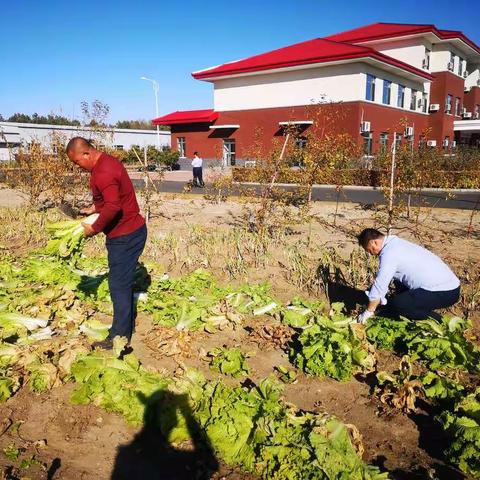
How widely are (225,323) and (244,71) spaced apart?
29.2m

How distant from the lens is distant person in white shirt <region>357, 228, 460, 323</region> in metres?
4.41

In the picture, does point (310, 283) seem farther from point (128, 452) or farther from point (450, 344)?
point (128, 452)

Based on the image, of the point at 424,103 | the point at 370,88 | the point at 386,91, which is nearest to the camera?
the point at 370,88

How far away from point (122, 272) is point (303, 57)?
27.4 meters

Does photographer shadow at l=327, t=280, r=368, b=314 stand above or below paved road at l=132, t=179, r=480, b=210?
below

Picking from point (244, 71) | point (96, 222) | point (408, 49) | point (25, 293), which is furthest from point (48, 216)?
point (408, 49)

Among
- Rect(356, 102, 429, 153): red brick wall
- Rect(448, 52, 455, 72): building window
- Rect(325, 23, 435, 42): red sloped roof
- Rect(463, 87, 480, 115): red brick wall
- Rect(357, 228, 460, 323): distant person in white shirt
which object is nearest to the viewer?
Rect(357, 228, 460, 323): distant person in white shirt

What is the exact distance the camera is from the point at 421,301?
450 cm

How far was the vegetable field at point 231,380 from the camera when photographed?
2863mm

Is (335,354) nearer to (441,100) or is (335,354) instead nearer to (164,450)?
(164,450)

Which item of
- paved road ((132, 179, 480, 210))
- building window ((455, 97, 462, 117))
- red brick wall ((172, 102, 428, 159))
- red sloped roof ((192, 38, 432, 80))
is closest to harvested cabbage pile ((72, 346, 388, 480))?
paved road ((132, 179, 480, 210))

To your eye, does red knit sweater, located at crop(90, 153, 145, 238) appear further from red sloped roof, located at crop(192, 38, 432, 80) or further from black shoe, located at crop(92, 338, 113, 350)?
red sloped roof, located at crop(192, 38, 432, 80)


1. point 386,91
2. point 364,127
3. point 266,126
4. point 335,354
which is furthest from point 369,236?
point 386,91

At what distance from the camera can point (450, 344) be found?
12.6 ft
